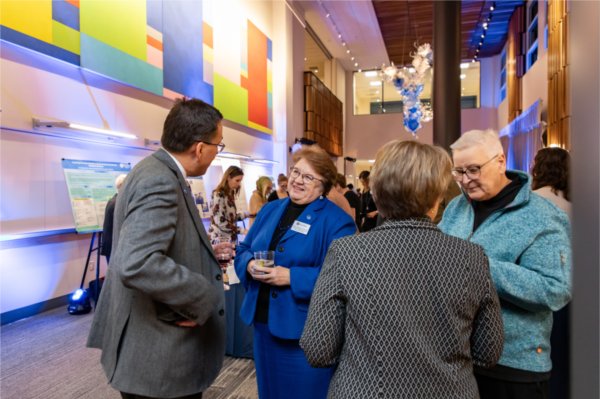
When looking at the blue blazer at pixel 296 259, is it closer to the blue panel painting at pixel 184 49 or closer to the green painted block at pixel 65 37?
the green painted block at pixel 65 37

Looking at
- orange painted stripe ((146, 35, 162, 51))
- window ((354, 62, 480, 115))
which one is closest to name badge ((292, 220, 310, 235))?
orange painted stripe ((146, 35, 162, 51))

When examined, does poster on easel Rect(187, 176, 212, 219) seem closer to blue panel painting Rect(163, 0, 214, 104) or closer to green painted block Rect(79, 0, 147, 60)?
blue panel painting Rect(163, 0, 214, 104)

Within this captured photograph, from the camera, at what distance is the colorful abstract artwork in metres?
4.62

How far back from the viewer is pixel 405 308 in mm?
1042

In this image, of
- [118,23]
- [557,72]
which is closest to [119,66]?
[118,23]

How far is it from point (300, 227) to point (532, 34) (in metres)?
11.7

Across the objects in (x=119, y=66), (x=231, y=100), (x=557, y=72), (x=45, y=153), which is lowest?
(x=45, y=153)

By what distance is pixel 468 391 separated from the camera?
109cm

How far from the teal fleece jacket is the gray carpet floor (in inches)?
80.2

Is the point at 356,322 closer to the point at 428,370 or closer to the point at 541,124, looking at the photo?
the point at 428,370

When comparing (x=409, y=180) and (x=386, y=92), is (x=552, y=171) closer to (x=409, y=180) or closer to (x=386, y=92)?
(x=409, y=180)

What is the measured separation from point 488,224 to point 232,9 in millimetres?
8653

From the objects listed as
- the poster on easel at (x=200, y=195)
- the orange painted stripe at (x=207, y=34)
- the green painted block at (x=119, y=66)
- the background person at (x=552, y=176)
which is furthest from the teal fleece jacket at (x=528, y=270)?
the orange painted stripe at (x=207, y=34)

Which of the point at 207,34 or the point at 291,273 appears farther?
the point at 207,34
